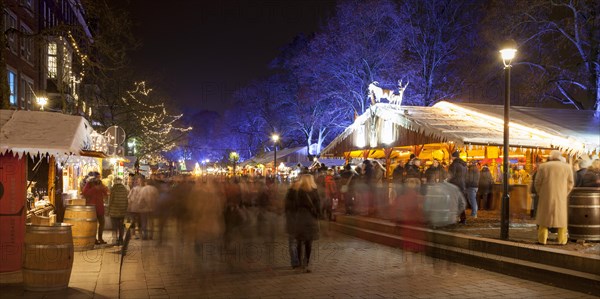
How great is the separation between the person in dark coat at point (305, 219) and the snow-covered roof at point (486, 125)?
771 cm

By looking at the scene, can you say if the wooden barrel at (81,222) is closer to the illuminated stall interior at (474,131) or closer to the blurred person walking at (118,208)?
the blurred person walking at (118,208)

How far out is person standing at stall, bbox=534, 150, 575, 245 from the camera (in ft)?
32.3

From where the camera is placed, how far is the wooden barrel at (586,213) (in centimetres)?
987

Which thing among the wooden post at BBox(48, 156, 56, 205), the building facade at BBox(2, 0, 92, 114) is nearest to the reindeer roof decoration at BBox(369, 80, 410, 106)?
the wooden post at BBox(48, 156, 56, 205)

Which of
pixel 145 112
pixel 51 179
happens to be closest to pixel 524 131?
pixel 51 179

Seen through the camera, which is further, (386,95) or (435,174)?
(386,95)

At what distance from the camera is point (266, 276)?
9.28 meters

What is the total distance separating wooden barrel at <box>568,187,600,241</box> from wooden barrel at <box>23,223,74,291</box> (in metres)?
8.93

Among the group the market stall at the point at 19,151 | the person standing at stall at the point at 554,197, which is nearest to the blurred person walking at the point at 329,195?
the person standing at stall at the point at 554,197

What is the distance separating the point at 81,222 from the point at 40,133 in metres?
3.52

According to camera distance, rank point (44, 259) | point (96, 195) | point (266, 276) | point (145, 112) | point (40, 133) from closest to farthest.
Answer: point (44, 259), point (40, 133), point (266, 276), point (96, 195), point (145, 112)

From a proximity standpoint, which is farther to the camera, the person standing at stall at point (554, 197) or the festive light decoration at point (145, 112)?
the festive light decoration at point (145, 112)

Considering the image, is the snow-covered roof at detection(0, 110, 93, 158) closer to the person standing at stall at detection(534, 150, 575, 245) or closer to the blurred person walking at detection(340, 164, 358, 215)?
the person standing at stall at detection(534, 150, 575, 245)

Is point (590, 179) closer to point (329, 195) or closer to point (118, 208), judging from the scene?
point (329, 195)
